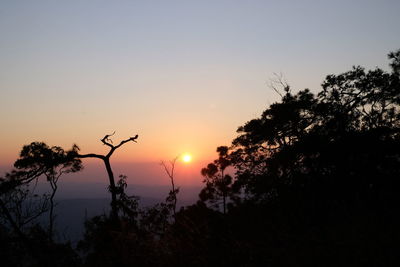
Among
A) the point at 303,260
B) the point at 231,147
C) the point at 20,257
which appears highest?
the point at 231,147

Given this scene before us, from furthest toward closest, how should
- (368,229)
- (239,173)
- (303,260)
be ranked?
(239,173) → (368,229) → (303,260)

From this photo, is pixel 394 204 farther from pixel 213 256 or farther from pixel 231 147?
pixel 231 147

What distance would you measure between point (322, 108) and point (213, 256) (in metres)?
20.3

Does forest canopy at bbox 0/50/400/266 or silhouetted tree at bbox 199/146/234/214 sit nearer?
forest canopy at bbox 0/50/400/266

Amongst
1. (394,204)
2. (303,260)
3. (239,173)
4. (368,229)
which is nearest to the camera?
(303,260)

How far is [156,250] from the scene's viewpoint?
5.21 metres

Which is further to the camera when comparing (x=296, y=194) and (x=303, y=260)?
(x=296, y=194)

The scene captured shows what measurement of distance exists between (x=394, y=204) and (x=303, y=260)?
14.9 ft

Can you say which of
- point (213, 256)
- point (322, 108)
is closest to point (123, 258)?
point (213, 256)

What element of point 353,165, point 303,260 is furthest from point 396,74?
point 303,260

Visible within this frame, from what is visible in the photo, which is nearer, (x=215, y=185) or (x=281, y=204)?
(x=281, y=204)

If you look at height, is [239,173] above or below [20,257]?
above

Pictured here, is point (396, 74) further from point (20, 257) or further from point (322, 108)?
point (20, 257)

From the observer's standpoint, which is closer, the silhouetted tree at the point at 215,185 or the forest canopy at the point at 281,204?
the forest canopy at the point at 281,204
